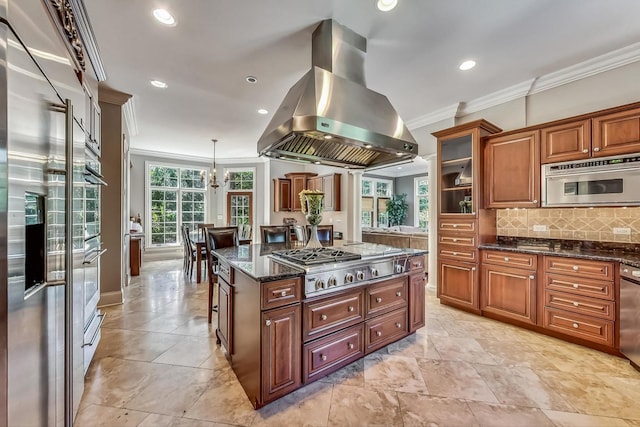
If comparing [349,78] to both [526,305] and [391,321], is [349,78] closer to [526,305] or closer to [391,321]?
[391,321]

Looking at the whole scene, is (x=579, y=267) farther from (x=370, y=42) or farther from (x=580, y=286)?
(x=370, y=42)

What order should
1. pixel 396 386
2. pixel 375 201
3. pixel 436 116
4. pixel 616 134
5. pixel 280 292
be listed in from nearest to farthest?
pixel 280 292 → pixel 396 386 → pixel 616 134 → pixel 436 116 → pixel 375 201

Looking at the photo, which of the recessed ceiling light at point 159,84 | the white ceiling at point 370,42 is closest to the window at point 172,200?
the white ceiling at point 370,42

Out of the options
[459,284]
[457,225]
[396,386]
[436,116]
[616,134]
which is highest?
[436,116]

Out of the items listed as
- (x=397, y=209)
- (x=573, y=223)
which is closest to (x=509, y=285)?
(x=573, y=223)

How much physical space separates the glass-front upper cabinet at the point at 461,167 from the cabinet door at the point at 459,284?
0.70m

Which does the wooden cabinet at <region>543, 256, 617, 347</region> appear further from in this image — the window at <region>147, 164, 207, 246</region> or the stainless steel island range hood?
the window at <region>147, 164, 207, 246</region>

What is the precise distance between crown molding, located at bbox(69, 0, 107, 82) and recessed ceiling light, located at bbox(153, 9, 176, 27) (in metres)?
0.51

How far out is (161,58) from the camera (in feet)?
9.04

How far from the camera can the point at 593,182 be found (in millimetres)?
2645

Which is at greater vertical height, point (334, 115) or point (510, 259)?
point (334, 115)

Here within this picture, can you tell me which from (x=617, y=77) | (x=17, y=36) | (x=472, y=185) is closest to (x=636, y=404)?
(x=472, y=185)

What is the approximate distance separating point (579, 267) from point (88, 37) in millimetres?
5015

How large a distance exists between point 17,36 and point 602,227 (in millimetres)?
4562
